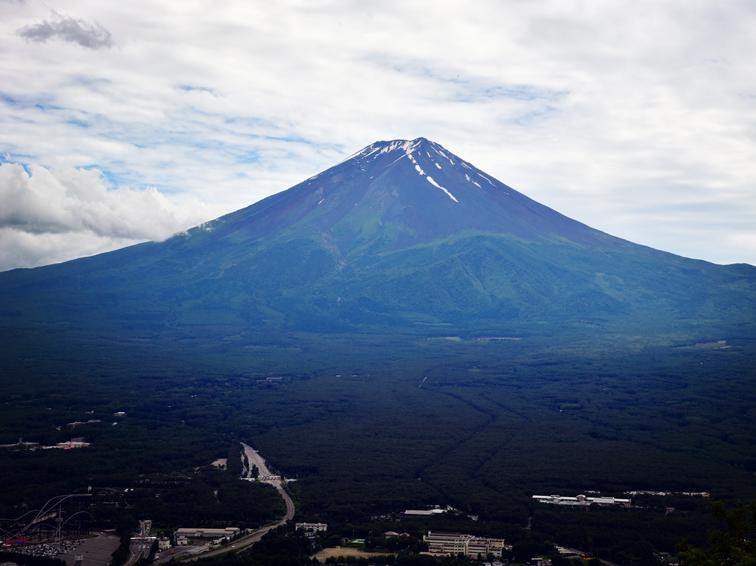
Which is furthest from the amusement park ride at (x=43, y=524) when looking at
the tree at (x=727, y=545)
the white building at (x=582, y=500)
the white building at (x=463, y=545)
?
the tree at (x=727, y=545)

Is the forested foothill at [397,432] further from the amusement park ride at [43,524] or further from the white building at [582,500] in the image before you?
the amusement park ride at [43,524]

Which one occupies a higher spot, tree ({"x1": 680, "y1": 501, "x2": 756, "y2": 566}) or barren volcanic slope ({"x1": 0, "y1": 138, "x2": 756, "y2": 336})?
barren volcanic slope ({"x1": 0, "y1": 138, "x2": 756, "y2": 336})

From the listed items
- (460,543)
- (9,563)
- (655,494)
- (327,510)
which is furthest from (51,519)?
(655,494)

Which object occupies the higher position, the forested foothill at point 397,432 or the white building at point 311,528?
the forested foothill at point 397,432

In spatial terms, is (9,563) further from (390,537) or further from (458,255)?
(458,255)

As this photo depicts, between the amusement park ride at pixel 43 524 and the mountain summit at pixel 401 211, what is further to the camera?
the mountain summit at pixel 401 211

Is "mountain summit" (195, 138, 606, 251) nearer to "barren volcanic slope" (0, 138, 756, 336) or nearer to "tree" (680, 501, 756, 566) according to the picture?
"barren volcanic slope" (0, 138, 756, 336)

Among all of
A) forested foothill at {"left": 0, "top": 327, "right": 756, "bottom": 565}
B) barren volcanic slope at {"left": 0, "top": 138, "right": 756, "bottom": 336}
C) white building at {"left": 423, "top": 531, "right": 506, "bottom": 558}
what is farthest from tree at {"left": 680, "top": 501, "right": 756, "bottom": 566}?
barren volcanic slope at {"left": 0, "top": 138, "right": 756, "bottom": 336}
